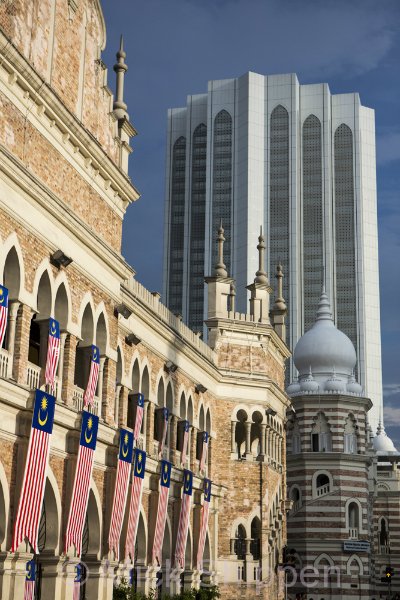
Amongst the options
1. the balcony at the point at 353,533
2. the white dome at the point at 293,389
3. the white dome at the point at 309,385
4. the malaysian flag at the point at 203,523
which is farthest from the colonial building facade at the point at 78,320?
the white dome at the point at 309,385

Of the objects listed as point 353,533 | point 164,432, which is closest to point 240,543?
point 164,432

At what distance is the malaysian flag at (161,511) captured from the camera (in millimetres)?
28141

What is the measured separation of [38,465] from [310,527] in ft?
119

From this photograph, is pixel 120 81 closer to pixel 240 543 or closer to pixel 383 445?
pixel 240 543

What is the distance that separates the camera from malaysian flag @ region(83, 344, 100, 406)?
21.8 m

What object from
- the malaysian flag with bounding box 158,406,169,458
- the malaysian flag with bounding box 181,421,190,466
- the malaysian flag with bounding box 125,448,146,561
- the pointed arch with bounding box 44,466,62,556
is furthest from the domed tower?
the pointed arch with bounding box 44,466,62,556

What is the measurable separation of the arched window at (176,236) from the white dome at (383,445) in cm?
3950

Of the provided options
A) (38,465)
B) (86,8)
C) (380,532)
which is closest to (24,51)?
(86,8)

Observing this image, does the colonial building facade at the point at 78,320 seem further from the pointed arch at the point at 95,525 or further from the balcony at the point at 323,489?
the balcony at the point at 323,489

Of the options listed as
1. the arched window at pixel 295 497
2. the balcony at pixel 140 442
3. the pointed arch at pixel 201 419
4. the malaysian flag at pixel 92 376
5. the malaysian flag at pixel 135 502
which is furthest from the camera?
the arched window at pixel 295 497

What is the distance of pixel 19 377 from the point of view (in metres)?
18.9

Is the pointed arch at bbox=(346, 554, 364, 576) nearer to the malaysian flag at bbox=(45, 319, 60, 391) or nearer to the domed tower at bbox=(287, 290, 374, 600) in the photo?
the domed tower at bbox=(287, 290, 374, 600)

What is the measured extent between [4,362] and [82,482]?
142 inches

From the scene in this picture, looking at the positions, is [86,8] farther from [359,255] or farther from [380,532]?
[359,255]
